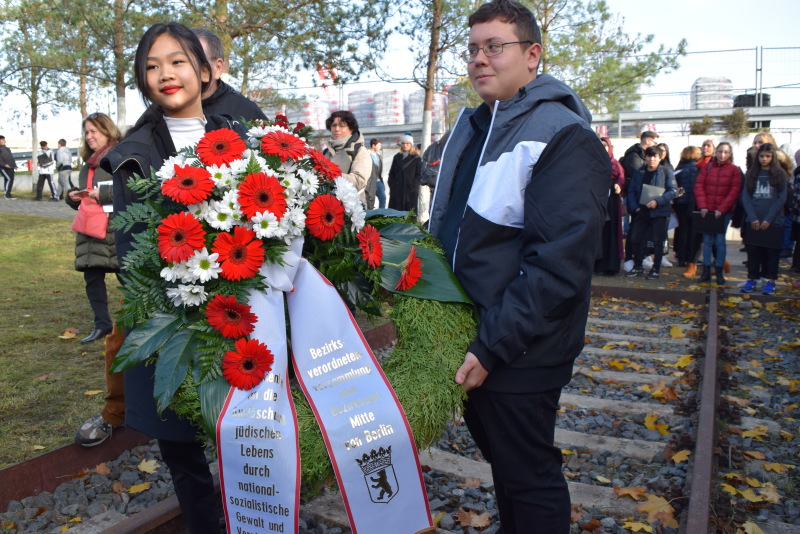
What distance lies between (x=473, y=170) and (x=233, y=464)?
1.29 m

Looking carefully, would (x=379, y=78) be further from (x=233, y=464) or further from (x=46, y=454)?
(x=233, y=464)

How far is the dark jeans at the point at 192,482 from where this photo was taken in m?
2.65

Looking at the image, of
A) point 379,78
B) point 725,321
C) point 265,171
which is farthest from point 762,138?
point 265,171

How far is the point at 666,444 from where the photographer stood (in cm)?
448

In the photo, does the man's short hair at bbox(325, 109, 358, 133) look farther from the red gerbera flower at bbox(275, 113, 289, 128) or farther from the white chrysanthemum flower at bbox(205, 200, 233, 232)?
the white chrysanthemum flower at bbox(205, 200, 233, 232)

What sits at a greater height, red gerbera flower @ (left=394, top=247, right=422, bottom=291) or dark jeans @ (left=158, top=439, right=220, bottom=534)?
red gerbera flower @ (left=394, top=247, right=422, bottom=291)

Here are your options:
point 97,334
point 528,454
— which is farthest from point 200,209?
point 97,334

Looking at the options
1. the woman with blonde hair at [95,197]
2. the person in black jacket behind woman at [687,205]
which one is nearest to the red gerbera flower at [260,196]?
the woman with blonde hair at [95,197]

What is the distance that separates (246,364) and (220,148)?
28.6 inches

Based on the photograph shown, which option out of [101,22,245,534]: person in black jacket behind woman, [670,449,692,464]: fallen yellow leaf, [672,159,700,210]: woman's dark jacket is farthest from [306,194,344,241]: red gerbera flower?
[672,159,700,210]: woman's dark jacket

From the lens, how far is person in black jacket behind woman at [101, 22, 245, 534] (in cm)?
251

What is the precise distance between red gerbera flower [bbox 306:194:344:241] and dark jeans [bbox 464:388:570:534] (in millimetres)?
733

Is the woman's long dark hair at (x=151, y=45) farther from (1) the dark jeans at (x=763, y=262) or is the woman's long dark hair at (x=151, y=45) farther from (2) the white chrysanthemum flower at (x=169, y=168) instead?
(1) the dark jeans at (x=763, y=262)

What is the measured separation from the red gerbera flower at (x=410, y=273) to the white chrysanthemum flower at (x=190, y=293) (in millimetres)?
631
